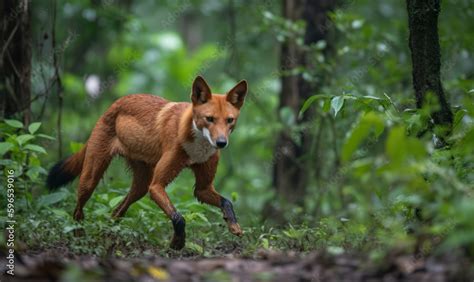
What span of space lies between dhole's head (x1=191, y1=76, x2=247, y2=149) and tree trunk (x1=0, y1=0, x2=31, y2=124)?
292 centimetres

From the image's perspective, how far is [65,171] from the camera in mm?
8258

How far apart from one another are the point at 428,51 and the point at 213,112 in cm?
219

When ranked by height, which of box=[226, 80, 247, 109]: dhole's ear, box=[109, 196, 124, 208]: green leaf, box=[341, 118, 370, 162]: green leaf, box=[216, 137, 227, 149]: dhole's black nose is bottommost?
box=[109, 196, 124, 208]: green leaf

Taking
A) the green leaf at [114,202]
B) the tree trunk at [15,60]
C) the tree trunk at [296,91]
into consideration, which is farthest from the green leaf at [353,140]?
the tree trunk at [296,91]

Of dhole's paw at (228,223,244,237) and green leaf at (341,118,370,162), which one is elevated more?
green leaf at (341,118,370,162)

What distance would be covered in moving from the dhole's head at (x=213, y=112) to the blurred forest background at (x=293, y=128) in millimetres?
799

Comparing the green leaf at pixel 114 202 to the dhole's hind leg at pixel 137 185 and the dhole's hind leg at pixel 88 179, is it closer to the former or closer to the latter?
the dhole's hind leg at pixel 137 185

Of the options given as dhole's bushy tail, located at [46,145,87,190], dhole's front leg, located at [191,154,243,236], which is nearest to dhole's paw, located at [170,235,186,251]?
dhole's front leg, located at [191,154,243,236]

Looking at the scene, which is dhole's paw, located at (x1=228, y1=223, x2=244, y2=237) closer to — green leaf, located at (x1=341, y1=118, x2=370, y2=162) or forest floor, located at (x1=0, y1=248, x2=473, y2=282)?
forest floor, located at (x1=0, y1=248, x2=473, y2=282)

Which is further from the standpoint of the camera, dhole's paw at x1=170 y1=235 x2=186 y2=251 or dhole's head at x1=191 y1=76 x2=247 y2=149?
dhole's head at x1=191 y1=76 x2=247 y2=149

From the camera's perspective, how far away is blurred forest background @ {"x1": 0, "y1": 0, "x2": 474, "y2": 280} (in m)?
4.80

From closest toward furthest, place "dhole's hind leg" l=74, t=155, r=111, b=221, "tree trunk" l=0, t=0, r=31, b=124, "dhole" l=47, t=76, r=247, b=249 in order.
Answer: "dhole" l=47, t=76, r=247, b=249
"dhole's hind leg" l=74, t=155, r=111, b=221
"tree trunk" l=0, t=0, r=31, b=124

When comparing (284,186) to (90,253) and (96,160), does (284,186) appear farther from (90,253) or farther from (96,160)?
(90,253)

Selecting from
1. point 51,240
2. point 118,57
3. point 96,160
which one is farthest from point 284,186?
point 118,57
